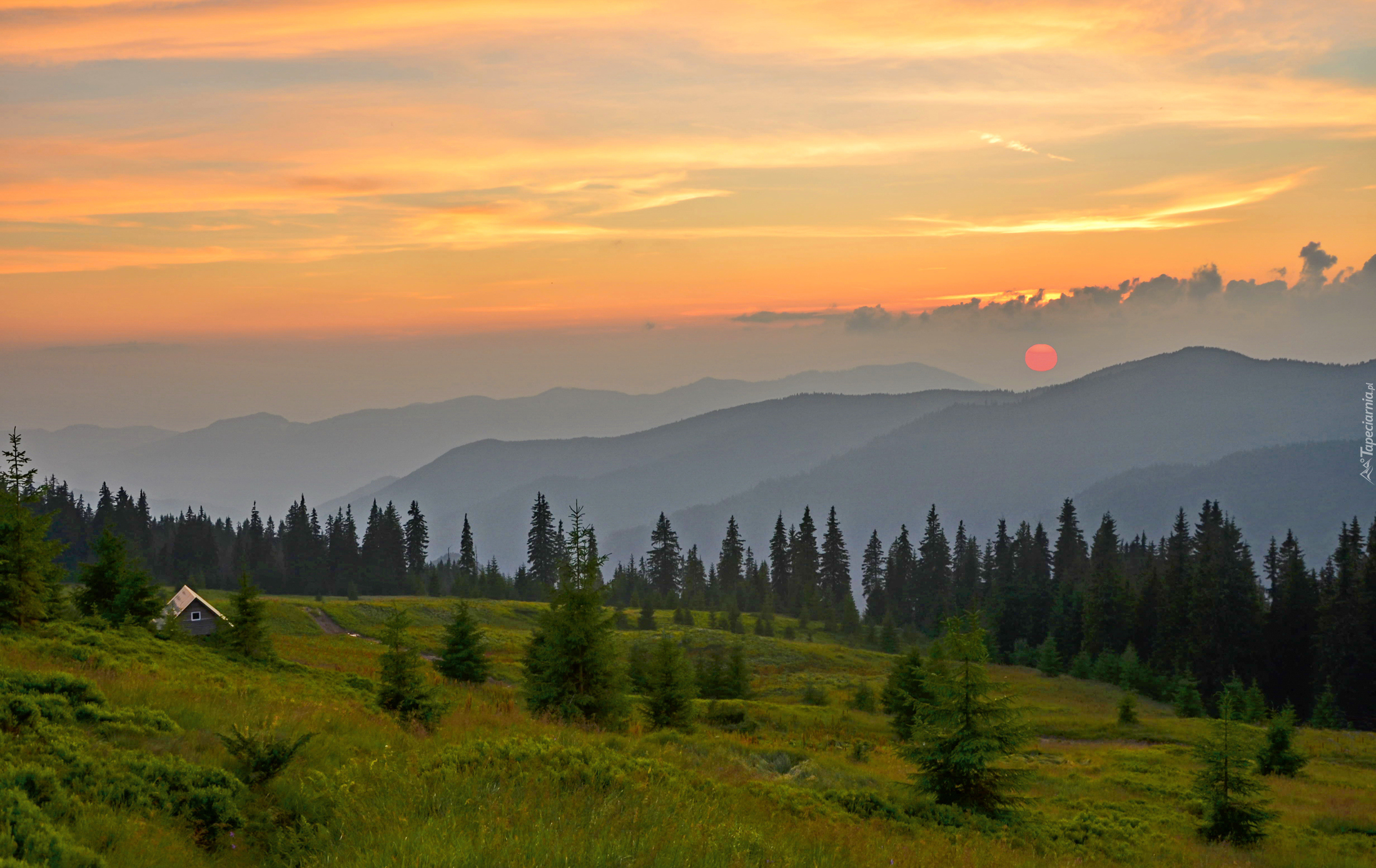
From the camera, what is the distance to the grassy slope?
27.4ft

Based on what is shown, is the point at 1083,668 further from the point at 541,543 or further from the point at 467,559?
the point at 467,559

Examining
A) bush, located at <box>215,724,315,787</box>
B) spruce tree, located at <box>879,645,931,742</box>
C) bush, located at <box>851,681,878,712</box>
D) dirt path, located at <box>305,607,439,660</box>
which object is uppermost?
bush, located at <box>215,724,315,787</box>

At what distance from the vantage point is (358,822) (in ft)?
28.9

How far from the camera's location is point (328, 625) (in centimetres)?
8206

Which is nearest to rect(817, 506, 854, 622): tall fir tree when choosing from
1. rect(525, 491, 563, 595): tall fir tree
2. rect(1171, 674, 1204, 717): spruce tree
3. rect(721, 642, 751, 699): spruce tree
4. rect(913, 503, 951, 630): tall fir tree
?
rect(913, 503, 951, 630): tall fir tree

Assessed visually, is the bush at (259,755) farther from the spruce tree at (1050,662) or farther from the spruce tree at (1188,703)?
the spruce tree at (1050,662)

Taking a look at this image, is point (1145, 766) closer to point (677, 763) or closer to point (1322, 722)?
point (677, 763)

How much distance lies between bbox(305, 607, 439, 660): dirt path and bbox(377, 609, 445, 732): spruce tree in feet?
191

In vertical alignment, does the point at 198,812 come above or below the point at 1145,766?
above

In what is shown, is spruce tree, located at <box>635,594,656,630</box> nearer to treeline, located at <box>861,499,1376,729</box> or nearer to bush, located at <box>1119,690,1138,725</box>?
treeline, located at <box>861,499,1376,729</box>

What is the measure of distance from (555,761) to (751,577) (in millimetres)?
138388

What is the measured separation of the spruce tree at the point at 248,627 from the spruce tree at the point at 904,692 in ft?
82.8

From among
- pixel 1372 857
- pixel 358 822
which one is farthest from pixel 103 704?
pixel 1372 857

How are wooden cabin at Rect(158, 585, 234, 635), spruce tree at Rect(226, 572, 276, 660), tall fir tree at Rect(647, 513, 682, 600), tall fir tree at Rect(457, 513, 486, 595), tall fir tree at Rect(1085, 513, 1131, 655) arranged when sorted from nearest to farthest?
spruce tree at Rect(226, 572, 276, 660)
wooden cabin at Rect(158, 585, 234, 635)
tall fir tree at Rect(1085, 513, 1131, 655)
tall fir tree at Rect(457, 513, 486, 595)
tall fir tree at Rect(647, 513, 682, 600)
